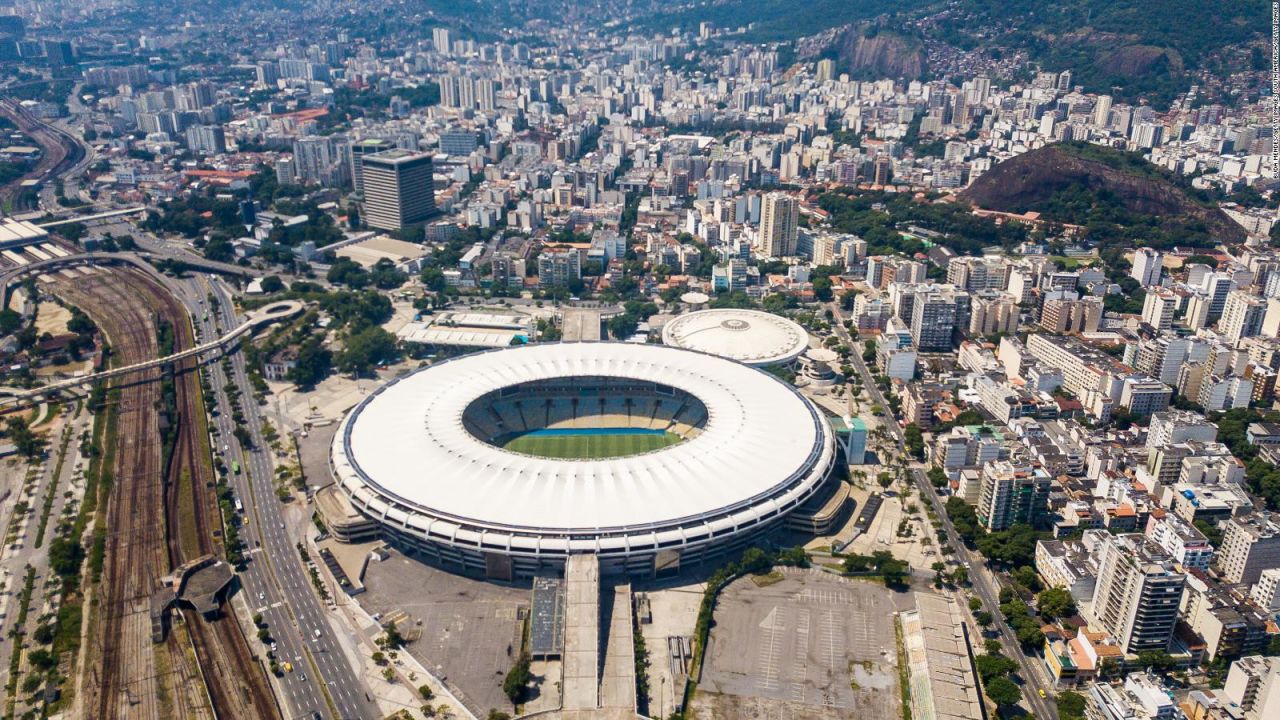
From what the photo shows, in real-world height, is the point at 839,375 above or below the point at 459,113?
below

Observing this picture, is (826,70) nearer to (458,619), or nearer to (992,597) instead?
(992,597)

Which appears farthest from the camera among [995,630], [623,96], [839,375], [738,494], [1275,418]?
[623,96]

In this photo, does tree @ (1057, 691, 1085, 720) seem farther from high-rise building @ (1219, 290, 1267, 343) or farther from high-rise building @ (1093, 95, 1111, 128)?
high-rise building @ (1093, 95, 1111, 128)

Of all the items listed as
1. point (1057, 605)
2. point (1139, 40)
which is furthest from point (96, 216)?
point (1139, 40)

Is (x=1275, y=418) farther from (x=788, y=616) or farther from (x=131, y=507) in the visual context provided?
(x=131, y=507)

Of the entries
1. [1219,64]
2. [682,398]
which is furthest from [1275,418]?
[1219,64]

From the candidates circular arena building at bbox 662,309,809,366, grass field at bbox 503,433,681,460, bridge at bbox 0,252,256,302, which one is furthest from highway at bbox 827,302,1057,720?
bridge at bbox 0,252,256,302
